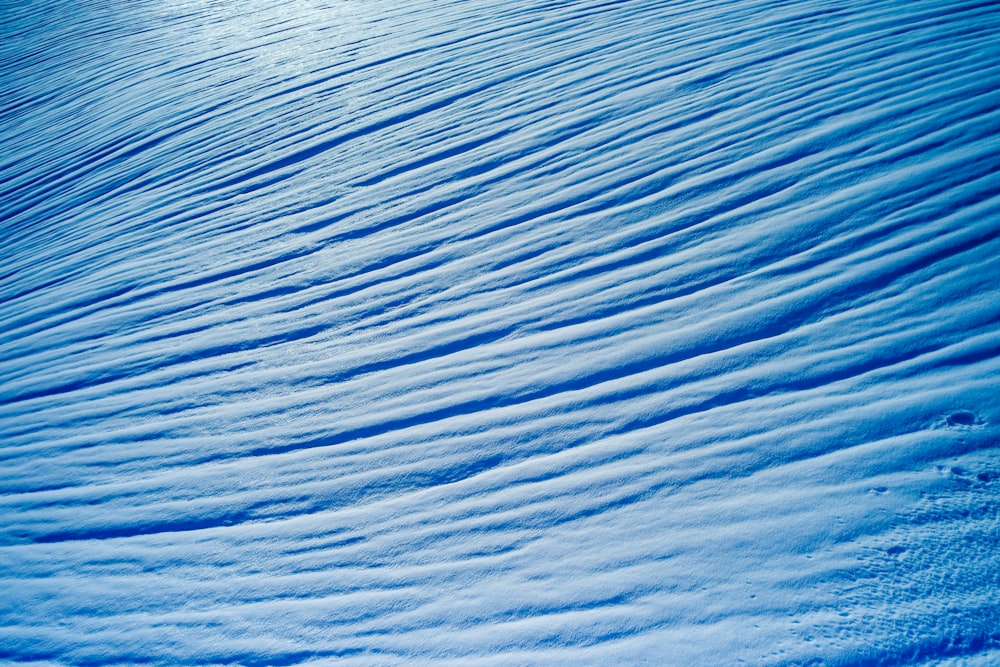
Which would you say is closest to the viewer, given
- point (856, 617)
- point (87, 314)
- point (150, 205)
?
point (856, 617)

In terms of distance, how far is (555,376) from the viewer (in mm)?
2016

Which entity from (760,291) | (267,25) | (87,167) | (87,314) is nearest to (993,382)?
(760,291)

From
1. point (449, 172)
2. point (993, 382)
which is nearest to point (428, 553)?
point (993, 382)

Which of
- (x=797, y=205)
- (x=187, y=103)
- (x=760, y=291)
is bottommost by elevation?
(x=760, y=291)

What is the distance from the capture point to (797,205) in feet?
7.86

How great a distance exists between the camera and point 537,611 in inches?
56.7

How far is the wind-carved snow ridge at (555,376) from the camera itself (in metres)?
1.43

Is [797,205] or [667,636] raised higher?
[797,205]

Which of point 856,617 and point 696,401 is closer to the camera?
point 856,617

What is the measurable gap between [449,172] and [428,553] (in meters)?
2.22

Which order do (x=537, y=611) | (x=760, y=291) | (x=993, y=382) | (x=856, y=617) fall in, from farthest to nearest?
(x=760, y=291) → (x=993, y=382) → (x=537, y=611) → (x=856, y=617)

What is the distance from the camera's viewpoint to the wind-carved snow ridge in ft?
4.69

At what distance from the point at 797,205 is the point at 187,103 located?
4.82 m

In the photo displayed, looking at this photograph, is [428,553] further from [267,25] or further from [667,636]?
[267,25]
